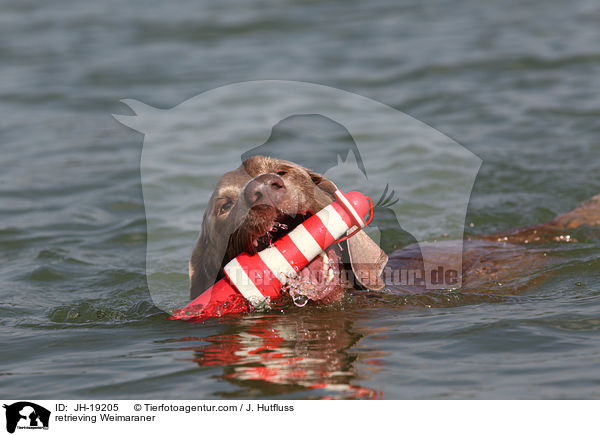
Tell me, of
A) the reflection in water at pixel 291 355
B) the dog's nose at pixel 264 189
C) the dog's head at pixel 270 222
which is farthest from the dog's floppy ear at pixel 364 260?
the dog's nose at pixel 264 189

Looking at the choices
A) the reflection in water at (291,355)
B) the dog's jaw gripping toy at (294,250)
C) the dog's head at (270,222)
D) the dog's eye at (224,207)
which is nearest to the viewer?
the reflection in water at (291,355)

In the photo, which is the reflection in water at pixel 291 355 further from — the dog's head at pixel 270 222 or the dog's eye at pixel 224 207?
the dog's eye at pixel 224 207

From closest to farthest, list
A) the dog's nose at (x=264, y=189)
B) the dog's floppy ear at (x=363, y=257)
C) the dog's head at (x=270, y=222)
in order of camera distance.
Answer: the dog's nose at (x=264, y=189) → the dog's head at (x=270, y=222) → the dog's floppy ear at (x=363, y=257)

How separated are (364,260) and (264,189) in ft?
3.22

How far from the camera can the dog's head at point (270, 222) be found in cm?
421

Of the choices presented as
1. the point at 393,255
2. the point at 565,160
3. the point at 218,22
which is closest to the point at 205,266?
the point at 393,255

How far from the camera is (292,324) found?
14.9ft

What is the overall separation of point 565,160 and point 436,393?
622 centimetres

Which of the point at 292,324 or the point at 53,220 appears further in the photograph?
the point at 53,220

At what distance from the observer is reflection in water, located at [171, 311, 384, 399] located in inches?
138

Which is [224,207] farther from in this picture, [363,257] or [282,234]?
[363,257]

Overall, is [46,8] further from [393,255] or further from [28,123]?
[393,255]

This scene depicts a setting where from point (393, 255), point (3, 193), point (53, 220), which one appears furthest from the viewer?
point (3, 193)

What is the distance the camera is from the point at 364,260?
474cm
